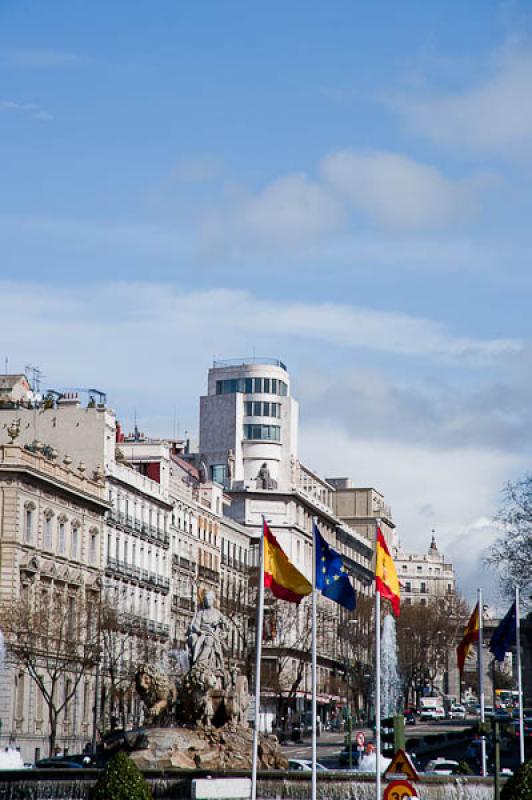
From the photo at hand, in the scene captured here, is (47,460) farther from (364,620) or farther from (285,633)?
(364,620)

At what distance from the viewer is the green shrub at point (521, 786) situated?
117 ft

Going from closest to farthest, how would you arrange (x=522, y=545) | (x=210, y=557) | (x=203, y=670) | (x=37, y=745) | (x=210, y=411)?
(x=203, y=670) → (x=37, y=745) → (x=522, y=545) → (x=210, y=557) → (x=210, y=411)

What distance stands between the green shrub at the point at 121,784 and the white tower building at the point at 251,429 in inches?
4809

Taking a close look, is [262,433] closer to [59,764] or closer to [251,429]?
[251,429]

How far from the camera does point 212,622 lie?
50031 mm

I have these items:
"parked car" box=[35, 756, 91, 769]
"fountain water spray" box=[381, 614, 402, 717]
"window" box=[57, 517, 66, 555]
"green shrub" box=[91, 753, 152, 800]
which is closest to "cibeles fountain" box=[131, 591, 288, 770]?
"parked car" box=[35, 756, 91, 769]

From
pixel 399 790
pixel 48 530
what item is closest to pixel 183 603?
pixel 48 530

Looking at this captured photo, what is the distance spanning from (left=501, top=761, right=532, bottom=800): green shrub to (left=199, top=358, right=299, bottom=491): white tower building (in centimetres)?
12329

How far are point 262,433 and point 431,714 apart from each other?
32016 mm

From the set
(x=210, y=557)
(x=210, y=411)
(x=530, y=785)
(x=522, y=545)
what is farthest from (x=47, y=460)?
(x=210, y=411)

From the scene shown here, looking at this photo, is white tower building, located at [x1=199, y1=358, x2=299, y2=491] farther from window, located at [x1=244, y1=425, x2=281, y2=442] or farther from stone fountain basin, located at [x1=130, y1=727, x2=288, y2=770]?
stone fountain basin, located at [x1=130, y1=727, x2=288, y2=770]

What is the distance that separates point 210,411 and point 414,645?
110ft

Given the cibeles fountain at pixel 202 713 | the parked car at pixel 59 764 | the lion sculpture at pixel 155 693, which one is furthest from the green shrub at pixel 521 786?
the parked car at pixel 59 764

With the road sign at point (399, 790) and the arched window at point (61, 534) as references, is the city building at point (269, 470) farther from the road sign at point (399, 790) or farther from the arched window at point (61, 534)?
the road sign at point (399, 790)
